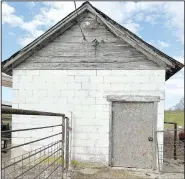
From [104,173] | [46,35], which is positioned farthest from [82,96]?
[104,173]

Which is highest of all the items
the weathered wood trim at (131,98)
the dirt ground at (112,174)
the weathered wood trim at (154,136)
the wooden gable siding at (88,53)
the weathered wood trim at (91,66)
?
the wooden gable siding at (88,53)

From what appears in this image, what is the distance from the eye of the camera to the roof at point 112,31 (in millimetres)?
7125

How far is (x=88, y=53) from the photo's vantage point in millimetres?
7738

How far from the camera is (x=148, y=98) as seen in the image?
730cm

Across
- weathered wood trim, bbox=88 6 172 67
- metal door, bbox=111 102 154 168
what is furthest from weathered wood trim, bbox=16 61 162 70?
metal door, bbox=111 102 154 168

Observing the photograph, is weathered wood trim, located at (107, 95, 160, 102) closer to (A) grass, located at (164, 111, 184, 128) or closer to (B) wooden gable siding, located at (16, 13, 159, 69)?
(B) wooden gable siding, located at (16, 13, 159, 69)

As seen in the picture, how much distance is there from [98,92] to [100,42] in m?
1.57

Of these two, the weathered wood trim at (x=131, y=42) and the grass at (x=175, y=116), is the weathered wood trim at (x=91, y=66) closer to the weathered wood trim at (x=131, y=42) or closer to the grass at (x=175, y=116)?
the weathered wood trim at (x=131, y=42)

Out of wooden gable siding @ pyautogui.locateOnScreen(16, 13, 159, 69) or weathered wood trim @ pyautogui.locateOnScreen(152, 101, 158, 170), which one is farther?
wooden gable siding @ pyautogui.locateOnScreen(16, 13, 159, 69)

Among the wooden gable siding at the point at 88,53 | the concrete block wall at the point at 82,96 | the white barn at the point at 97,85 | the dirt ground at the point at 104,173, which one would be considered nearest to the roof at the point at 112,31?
the white barn at the point at 97,85

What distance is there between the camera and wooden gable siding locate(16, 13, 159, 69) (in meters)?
7.59

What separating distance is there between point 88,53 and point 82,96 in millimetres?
1372

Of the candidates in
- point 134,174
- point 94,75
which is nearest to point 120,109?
point 94,75

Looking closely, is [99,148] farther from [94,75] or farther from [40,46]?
[40,46]
